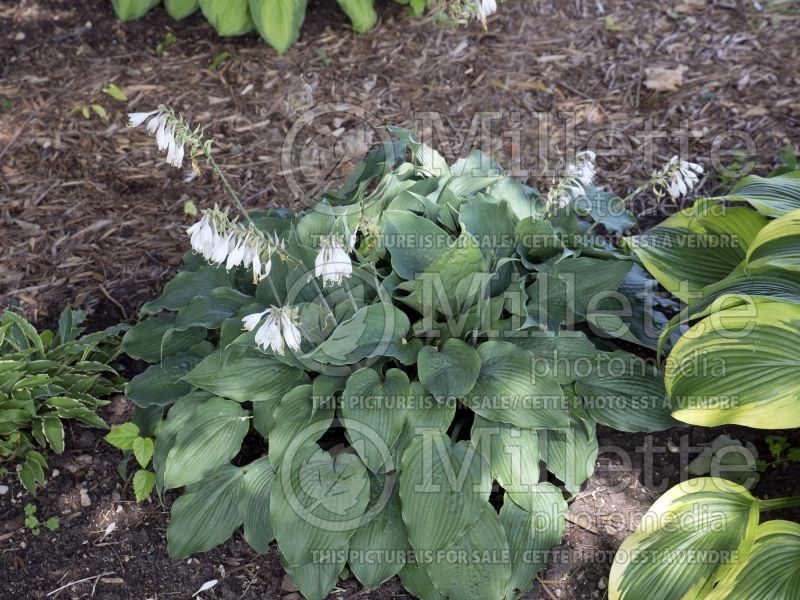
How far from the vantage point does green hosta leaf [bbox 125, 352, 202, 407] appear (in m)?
3.04

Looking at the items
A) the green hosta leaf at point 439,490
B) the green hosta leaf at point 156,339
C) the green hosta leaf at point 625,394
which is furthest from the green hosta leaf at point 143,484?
the green hosta leaf at point 625,394

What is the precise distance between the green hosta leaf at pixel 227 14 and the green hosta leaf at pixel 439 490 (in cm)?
317

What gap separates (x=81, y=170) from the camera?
4.35m

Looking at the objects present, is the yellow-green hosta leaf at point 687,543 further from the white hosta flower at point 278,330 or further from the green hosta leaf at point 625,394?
the white hosta flower at point 278,330

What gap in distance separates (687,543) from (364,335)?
4.34 ft

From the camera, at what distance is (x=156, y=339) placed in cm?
325

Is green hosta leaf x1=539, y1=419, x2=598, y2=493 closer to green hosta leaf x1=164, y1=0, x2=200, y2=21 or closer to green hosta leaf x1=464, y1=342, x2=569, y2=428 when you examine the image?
green hosta leaf x1=464, y1=342, x2=569, y2=428

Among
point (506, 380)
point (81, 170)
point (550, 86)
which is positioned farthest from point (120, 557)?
point (550, 86)

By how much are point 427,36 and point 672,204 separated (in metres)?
1.96

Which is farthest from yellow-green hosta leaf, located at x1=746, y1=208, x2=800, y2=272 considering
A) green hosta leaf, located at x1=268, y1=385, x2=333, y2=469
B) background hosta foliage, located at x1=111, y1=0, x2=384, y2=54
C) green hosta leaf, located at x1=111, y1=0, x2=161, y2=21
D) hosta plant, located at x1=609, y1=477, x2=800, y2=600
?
green hosta leaf, located at x1=111, y1=0, x2=161, y2=21

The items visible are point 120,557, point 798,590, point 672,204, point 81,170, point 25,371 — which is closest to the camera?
point 798,590

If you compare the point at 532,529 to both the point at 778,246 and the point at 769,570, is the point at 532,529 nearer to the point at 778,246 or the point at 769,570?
the point at 769,570

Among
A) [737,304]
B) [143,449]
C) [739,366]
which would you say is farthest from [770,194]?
[143,449]

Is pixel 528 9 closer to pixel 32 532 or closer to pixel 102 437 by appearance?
pixel 102 437
